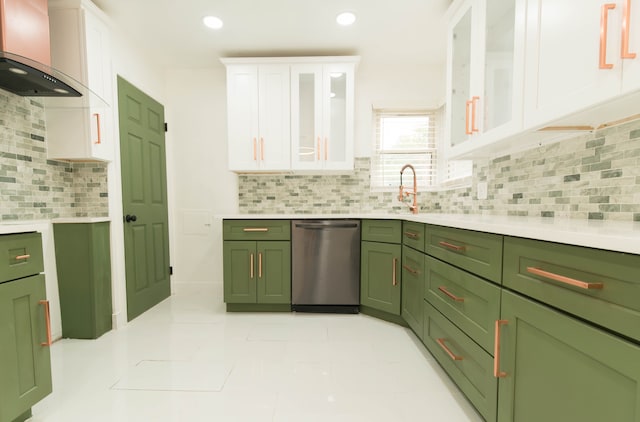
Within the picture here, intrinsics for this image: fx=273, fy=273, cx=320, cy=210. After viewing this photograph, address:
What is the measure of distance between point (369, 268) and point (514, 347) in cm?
145

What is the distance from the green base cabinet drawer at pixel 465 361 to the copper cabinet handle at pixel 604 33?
3.66ft

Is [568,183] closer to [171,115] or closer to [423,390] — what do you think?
[423,390]

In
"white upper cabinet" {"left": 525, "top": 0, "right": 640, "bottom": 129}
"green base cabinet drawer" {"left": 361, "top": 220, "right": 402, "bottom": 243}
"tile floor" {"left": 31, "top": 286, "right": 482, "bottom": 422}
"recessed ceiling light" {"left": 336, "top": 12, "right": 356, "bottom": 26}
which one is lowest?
"tile floor" {"left": 31, "top": 286, "right": 482, "bottom": 422}

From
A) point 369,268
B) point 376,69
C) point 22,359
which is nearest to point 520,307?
point 369,268

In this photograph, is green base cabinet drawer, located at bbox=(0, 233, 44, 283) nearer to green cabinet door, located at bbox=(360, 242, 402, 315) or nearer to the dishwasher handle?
the dishwasher handle

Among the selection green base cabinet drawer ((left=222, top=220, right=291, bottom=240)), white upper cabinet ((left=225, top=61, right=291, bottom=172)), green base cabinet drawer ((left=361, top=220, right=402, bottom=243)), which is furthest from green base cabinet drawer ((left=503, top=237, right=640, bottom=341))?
white upper cabinet ((left=225, top=61, right=291, bottom=172))

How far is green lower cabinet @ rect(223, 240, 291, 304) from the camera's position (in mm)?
2506

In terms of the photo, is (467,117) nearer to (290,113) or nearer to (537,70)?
(537,70)

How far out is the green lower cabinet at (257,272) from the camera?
2506 millimetres

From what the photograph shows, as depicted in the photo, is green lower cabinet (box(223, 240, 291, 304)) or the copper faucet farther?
the copper faucet

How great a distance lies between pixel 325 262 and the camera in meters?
2.48

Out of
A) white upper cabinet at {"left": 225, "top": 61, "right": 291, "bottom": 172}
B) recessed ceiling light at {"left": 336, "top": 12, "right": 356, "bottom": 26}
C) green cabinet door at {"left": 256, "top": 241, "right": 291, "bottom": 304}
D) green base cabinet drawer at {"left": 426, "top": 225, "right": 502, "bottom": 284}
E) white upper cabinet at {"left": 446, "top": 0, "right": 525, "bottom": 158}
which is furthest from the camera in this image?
white upper cabinet at {"left": 225, "top": 61, "right": 291, "bottom": 172}

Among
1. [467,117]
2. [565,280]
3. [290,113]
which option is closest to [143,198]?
[290,113]

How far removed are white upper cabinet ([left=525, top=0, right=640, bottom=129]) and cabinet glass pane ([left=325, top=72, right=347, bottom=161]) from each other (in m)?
1.69
